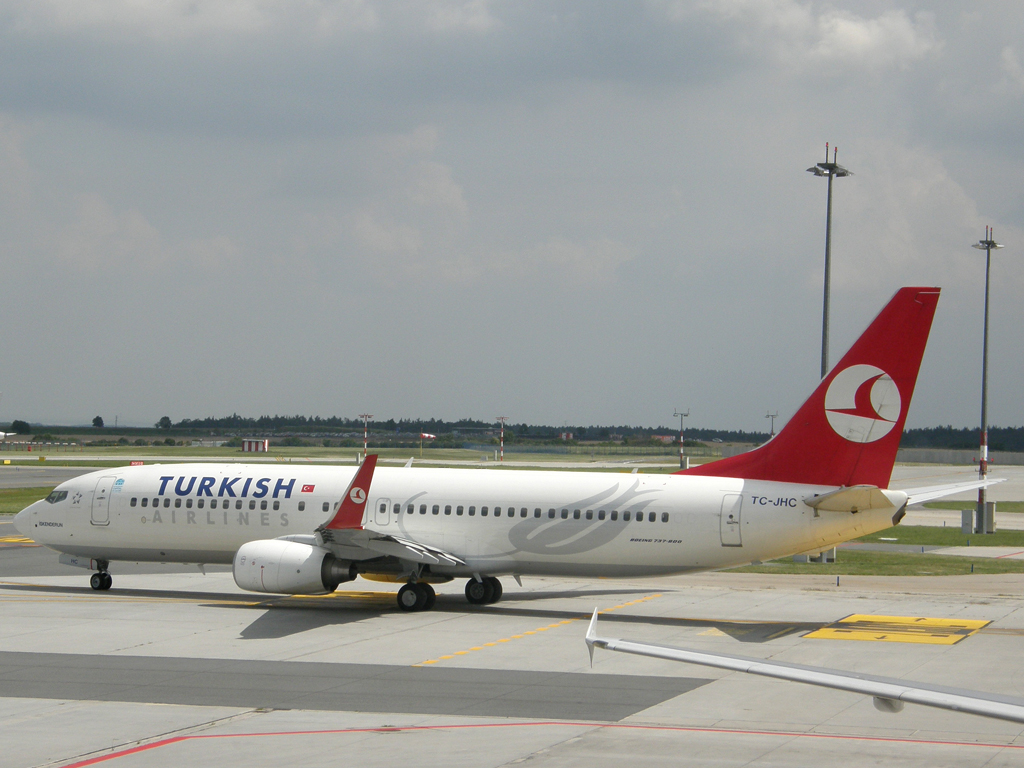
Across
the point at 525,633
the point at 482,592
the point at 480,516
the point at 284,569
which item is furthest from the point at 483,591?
the point at 284,569

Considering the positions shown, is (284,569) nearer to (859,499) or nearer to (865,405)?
(859,499)

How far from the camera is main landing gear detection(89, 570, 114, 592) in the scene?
3188cm

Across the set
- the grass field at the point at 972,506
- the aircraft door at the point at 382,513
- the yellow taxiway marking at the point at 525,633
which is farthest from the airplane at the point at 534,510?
the grass field at the point at 972,506

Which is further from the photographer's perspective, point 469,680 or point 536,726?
point 469,680

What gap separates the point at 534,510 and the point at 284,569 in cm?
644

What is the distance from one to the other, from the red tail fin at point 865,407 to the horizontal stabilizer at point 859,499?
2.53 ft

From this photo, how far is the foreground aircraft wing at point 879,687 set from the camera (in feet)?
25.3

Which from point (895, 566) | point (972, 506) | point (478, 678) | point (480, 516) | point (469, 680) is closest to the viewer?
point (469, 680)

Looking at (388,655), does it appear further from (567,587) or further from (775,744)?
(567,587)

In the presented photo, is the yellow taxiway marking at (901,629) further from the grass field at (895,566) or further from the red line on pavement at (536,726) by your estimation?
the grass field at (895,566)

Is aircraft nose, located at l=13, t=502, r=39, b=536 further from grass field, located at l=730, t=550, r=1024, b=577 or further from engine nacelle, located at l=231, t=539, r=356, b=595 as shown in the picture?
grass field, located at l=730, t=550, r=1024, b=577

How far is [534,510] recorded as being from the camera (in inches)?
1104

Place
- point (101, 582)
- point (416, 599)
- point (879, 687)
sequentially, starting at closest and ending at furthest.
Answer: point (879, 687) < point (416, 599) < point (101, 582)

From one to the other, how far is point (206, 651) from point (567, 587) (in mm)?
13614
